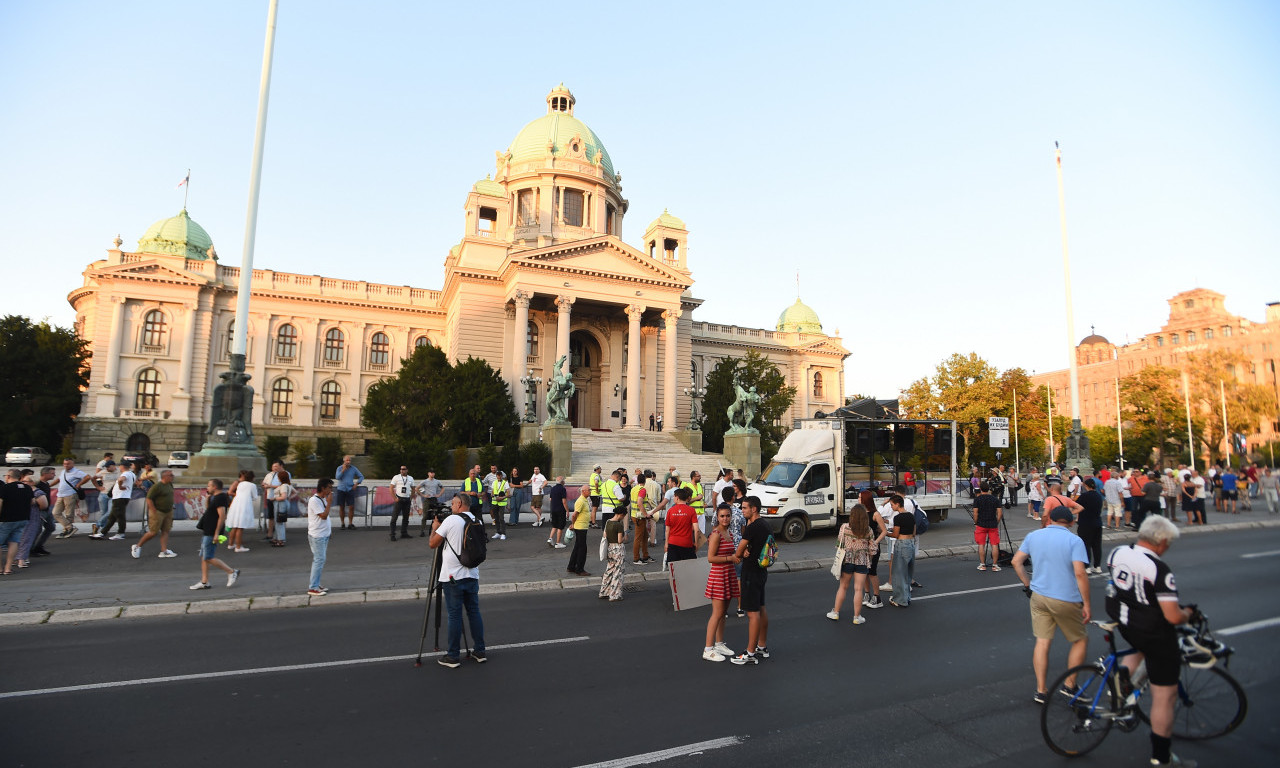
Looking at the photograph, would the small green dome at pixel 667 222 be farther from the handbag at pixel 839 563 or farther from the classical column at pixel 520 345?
the handbag at pixel 839 563

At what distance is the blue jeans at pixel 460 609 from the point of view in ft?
22.4

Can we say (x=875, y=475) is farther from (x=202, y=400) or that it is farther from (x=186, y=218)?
(x=186, y=218)

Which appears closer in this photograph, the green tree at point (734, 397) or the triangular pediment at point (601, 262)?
the triangular pediment at point (601, 262)

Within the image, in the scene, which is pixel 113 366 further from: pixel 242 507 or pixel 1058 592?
pixel 1058 592

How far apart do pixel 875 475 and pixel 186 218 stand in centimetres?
5404

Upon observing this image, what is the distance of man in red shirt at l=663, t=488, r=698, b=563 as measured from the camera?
30.1 ft

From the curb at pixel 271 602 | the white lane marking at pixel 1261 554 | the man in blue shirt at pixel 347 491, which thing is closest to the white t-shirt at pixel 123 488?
the man in blue shirt at pixel 347 491

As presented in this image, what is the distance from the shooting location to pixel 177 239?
48719 mm

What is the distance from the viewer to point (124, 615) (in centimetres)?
923

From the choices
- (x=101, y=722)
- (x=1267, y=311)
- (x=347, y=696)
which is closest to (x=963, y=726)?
(x=347, y=696)

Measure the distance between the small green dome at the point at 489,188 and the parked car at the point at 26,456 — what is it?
102ft

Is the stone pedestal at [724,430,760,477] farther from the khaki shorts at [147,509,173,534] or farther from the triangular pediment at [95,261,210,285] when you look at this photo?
the triangular pediment at [95,261,210,285]

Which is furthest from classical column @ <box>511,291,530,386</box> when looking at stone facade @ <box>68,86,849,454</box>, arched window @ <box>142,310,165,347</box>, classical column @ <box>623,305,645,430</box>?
arched window @ <box>142,310,165,347</box>

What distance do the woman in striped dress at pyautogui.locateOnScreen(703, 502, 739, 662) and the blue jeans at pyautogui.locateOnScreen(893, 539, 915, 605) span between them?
3592mm
